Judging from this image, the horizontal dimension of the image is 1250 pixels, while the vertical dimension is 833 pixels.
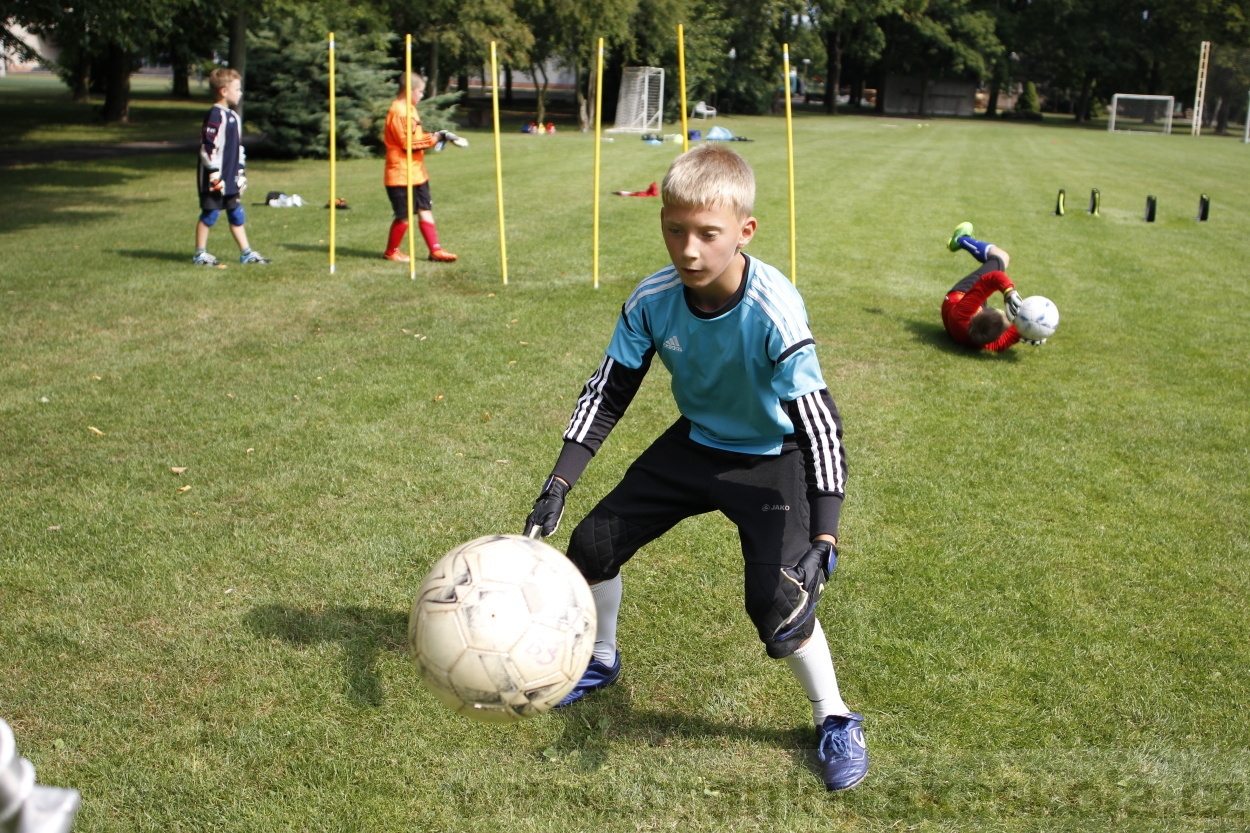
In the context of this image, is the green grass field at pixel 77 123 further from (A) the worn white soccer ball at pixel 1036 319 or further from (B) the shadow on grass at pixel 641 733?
(B) the shadow on grass at pixel 641 733

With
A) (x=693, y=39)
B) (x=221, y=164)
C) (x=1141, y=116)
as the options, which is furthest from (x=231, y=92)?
(x=1141, y=116)

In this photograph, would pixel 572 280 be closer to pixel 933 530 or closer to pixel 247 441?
pixel 247 441

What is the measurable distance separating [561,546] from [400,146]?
816cm

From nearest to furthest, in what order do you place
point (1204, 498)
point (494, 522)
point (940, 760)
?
point (940, 760) → point (494, 522) → point (1204, 498)

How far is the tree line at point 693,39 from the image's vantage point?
77.3 feet

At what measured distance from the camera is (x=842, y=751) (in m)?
3.58

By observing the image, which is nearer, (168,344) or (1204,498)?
(1204,498)

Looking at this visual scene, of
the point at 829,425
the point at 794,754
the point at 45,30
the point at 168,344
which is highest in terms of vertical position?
the point at 45,30

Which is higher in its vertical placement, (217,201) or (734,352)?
(217,201)

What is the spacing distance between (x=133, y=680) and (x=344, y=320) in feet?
19.9

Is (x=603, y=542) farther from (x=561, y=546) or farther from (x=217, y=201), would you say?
(x=217, y=201)

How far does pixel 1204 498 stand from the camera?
606 centimetres

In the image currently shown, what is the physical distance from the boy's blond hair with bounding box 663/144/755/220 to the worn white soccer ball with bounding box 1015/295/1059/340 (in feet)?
20.0

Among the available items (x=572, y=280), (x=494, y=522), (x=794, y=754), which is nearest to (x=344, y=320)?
(x=572, y=280)
